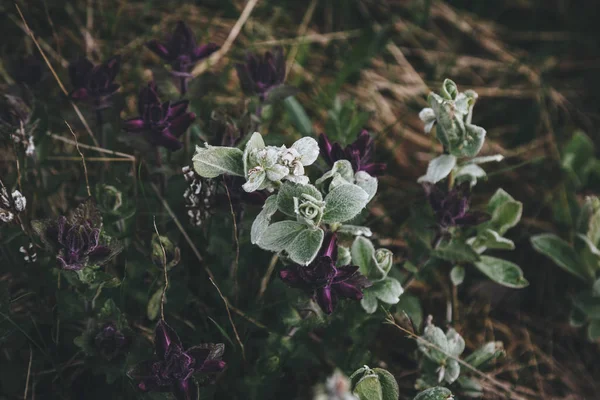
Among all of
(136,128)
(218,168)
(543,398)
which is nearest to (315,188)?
(218,168)

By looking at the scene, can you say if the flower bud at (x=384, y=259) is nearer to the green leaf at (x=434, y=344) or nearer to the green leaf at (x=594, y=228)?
the green leaf at (x=434, y=344)

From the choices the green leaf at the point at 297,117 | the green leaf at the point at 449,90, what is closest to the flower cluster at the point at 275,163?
the green leaf at the point at 449,90

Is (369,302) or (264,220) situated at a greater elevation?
(264,220)

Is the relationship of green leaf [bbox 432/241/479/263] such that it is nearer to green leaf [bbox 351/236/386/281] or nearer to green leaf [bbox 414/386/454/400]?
green leaf [bbox 351/236/386/281]

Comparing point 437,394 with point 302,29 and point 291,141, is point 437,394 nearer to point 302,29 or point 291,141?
point 291,141

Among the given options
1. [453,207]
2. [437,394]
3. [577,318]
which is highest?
[453,207]

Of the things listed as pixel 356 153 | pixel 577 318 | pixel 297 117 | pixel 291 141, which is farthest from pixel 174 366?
pixel 577 318

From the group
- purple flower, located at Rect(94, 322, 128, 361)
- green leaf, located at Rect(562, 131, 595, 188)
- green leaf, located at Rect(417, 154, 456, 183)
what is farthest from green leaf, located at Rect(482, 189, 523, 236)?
purple flower, located at Rect(94, 322, 128, 361)
